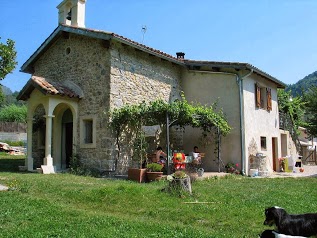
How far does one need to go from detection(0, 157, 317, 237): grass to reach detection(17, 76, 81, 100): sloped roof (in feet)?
14.1

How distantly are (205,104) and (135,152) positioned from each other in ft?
14.4

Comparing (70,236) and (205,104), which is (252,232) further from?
(205,104)

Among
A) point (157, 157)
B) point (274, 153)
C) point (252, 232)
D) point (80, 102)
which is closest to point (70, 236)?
point (252, 232)

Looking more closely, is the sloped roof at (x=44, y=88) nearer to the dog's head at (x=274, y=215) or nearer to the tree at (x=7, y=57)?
the tree at (x=7, y=57)

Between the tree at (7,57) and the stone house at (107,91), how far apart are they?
35.6 inches

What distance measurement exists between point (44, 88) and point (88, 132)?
8.43ft

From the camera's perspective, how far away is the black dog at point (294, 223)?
4.51m

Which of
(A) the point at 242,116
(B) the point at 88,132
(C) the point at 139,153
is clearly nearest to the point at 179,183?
(C) the point at 139,153

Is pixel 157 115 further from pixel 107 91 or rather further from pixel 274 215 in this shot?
pixel 274 215

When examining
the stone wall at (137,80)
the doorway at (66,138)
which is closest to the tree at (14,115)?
the doorway at (66,138)

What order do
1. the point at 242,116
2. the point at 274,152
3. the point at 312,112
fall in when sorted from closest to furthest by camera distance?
the point at 242,116 → the point at 274,152 → the point at 312,112

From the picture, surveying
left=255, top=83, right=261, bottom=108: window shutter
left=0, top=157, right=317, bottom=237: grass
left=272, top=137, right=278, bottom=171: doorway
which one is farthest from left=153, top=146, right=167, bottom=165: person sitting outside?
left=272, top=137, right=278, bottom=171: doorway

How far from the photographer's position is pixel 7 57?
17266mm

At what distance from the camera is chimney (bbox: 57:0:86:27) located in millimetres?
15750
